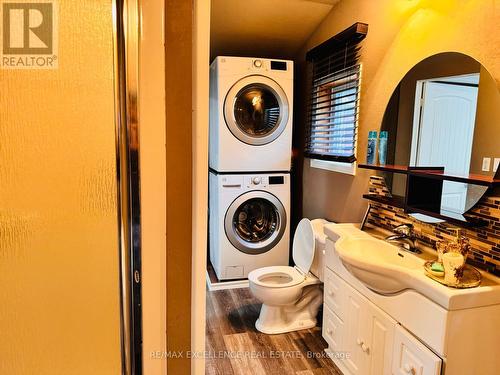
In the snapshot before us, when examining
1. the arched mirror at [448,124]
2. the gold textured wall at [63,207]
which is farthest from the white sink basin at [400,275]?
the gold textured wall at [63,207]

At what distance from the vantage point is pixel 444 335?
125 centimetres

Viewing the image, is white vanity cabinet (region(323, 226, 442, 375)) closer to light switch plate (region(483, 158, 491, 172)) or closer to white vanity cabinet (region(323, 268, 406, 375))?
white vanity cabinet (region(323, 268, 406, 375))

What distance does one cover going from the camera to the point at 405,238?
5.84 ft

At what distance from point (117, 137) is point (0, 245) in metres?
0.41

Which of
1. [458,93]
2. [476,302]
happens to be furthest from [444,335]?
[458,93]

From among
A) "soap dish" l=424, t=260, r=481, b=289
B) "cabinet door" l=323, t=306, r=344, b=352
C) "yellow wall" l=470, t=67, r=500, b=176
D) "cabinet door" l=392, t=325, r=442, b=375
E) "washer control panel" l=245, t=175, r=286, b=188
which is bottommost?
"cabinet door" l=323, t=306, r=344, b=352

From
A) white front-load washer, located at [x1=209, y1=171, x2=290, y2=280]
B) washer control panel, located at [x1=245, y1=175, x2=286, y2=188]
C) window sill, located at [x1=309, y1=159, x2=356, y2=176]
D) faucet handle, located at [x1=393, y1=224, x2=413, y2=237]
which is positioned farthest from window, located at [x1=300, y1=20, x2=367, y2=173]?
faucet handle, located at [x1=393, y1=224, x2=413, y2=237]

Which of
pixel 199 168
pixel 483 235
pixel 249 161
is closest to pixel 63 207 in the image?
pixel 199 168

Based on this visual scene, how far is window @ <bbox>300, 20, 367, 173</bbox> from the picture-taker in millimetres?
2371

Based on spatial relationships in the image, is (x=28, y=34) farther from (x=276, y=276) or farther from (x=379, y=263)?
(x=276, y=276)

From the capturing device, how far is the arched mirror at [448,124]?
1460mm

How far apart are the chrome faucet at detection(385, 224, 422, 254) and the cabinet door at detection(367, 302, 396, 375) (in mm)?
354

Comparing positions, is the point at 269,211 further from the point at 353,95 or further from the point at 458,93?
the point at 458,93

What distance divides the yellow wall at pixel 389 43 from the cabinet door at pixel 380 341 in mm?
866
